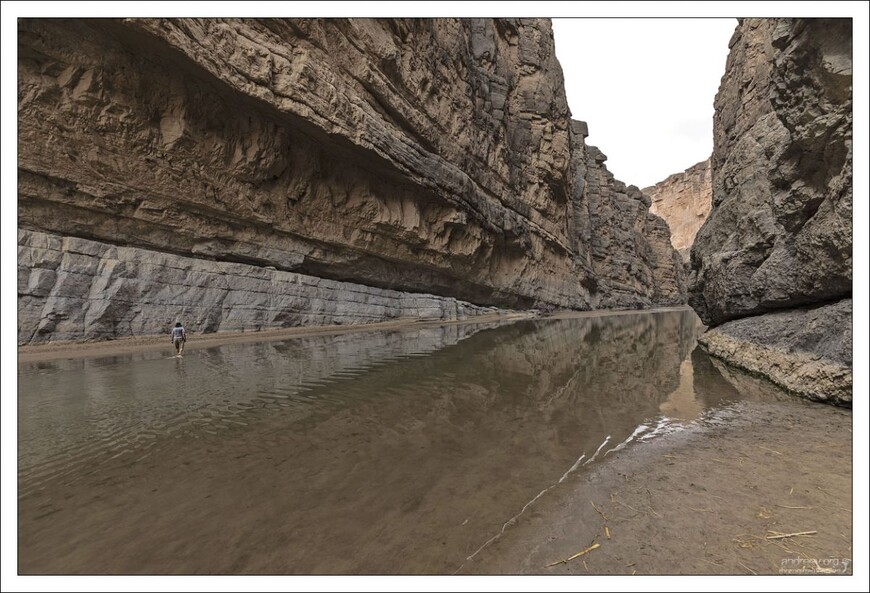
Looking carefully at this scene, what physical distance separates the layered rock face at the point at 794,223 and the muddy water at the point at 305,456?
1.38 m

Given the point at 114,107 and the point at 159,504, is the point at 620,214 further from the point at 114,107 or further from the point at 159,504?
the point at 159,504

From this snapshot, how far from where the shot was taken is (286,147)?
1584 centimetres

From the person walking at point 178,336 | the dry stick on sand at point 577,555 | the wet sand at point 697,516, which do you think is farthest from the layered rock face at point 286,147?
the dry stick on sand at point 577,555

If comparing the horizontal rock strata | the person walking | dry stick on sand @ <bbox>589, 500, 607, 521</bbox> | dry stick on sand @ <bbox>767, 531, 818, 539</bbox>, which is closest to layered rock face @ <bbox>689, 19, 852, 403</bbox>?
dry stick on sand @ <bbox>767, 531, 818, 539</bbox>

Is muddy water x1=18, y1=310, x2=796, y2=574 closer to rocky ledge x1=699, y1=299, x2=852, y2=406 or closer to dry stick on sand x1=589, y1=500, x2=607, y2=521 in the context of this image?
dry stick on sand x1=589, y1=500, x2=607, y2=521

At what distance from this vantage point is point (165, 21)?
35.2ft

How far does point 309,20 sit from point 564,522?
735 inches

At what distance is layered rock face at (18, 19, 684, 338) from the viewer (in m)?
11.4

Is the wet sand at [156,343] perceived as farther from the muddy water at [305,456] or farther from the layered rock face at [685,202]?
the layered rock face at [685,202]

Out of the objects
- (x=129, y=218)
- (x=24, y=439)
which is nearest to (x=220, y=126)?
(x=129, y=218)

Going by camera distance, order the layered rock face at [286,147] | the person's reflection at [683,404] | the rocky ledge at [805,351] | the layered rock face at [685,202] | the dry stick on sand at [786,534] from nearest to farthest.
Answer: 1. the dry stick on sand at [786,534]
2. the person's reflection at [683,404]
3. the rocky ledge at [805,351]
4. the layered rock face at [286,147]
5. the layered rock face at [685,202]

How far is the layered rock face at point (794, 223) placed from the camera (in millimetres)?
5465

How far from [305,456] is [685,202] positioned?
10657cm

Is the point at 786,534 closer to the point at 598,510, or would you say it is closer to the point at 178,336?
the point at 598,510
